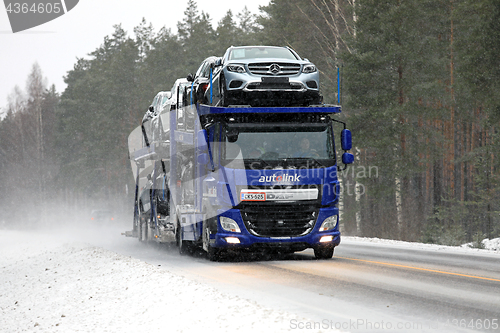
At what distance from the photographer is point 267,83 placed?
12734 millimetres

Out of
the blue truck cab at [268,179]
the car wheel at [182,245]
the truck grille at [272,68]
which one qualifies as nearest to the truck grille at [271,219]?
the blue truck cab at [268,179]

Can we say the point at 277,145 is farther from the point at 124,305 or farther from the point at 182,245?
the point at 124,305

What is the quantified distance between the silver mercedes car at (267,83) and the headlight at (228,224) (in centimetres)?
246

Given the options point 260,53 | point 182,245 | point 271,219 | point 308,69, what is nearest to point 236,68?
point 260,53

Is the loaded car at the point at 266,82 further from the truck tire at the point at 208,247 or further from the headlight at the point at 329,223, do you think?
the truck tire at the point at 208,247

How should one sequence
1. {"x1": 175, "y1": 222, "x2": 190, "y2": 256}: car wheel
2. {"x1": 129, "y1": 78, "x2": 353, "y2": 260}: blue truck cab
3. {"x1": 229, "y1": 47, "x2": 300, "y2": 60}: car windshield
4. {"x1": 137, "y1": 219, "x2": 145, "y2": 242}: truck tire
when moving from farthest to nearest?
{"x1": 137, "y1": 219, "x2": 145, "y2": 242}: truck tire, {"x1": 175, "y1": 222, "x2": 190, "y2": 256}: car wheel, {"x1": 229, "y1": 47, "x2": 300, "y2": 60}: car windshield, {"x1": 129, "y1": 78, "x2": 353, "y2": 260}: blue truck cab

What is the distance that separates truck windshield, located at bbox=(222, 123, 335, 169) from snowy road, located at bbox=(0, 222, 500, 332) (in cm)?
215

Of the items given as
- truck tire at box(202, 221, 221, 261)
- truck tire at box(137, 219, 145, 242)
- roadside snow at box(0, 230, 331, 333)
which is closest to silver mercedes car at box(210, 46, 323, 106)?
truck tire at box(202, 221, 221, 261)

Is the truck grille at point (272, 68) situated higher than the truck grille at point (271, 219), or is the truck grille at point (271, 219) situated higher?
the truck grille at point (272, 68)

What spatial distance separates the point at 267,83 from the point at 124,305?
6.10 meters

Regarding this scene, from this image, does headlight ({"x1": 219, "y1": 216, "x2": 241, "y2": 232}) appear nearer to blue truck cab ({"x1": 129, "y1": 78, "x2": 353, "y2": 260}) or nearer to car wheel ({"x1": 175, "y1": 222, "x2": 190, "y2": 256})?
blue truck cab ({"x1": 129, "y1": 78, "x2": 353, "y2": 260})

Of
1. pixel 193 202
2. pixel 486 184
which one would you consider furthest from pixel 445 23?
pixel 193 202

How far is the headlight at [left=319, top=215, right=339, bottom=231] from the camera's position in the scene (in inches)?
494

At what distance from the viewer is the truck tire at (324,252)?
13312 millimetres
